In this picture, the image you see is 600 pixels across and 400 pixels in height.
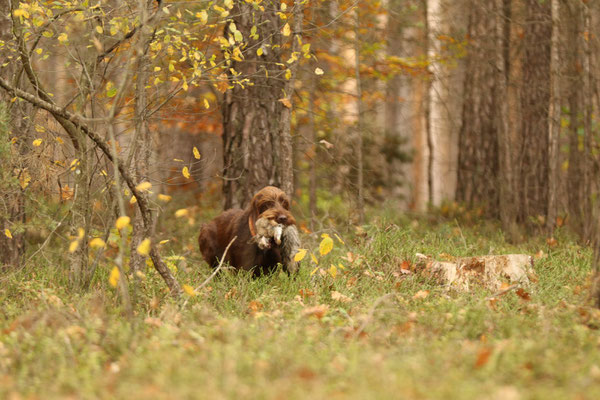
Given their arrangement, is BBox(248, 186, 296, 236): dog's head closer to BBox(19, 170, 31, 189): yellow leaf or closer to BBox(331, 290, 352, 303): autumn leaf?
BBox(331, 290, 352, 303): autumn leaf

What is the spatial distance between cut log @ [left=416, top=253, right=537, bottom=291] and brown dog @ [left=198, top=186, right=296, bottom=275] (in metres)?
1.70

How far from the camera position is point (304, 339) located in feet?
15.5

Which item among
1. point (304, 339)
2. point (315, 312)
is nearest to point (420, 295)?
point (315, 312)

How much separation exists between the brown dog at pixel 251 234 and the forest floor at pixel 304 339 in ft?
1.04

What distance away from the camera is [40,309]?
5.25 m

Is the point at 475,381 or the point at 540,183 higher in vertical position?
the point at 540,183

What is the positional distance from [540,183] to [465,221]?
60.0 inches

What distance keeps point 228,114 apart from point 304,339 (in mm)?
5529

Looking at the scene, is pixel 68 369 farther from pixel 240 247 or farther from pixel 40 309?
pixel 240 247

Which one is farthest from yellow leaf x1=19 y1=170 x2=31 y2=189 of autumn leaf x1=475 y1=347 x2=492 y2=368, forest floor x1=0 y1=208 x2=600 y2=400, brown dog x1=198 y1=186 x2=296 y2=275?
autumn leaf x1=475 y1=347 x2=492 y2=368

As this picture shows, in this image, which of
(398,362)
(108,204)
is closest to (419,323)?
(398,362)

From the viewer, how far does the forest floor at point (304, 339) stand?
3.71 metres

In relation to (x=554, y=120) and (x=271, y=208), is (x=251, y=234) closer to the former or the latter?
(x=271, y=208)

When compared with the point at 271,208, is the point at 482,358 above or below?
below
